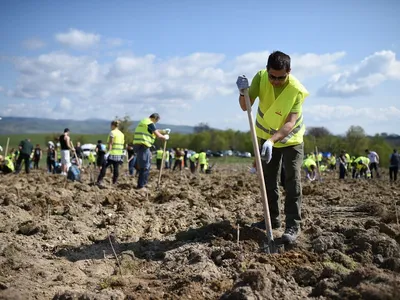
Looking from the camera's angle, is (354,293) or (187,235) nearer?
(354,293)

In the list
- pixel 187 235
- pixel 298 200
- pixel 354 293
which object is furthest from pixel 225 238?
pixel 354 293

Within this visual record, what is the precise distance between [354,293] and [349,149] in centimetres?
3788

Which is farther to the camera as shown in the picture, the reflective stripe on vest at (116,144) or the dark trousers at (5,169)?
the dark trousers at (5,169)

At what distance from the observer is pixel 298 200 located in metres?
4.46

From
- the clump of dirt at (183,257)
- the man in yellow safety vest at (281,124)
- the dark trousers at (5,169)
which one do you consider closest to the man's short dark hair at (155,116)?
the clump of dirt at (183,257)

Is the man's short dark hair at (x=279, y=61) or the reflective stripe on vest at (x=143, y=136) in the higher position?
the man's short dark hair at (x=279, y=61)

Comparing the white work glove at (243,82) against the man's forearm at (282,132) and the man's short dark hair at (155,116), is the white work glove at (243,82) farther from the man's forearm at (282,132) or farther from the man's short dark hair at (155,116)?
the man's short dark hair at (155,116)

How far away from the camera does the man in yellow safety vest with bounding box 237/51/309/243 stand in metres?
4.15

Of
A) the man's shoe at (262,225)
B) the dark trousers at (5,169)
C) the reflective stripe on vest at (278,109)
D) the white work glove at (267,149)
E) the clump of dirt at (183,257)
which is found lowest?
the dark trousers at (5,169)

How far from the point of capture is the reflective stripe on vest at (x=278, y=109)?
4.24 m

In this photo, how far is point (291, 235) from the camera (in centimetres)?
427

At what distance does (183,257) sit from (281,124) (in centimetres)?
163

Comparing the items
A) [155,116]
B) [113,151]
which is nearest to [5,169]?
[113,151]

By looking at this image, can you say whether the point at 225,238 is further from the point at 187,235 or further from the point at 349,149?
the point at 349,149
